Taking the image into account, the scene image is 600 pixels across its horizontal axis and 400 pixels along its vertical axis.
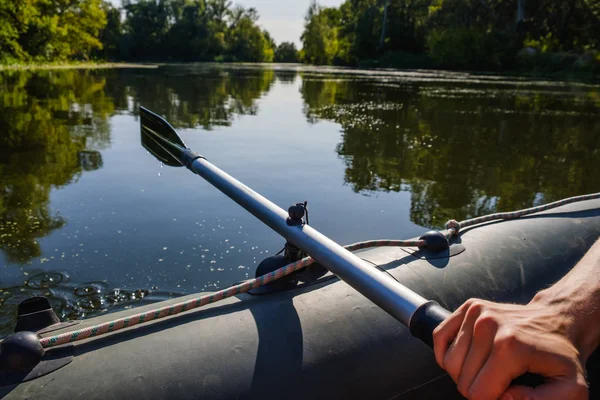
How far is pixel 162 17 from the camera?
5903cm

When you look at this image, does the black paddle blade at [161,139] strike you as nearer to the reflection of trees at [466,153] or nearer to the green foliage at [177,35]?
the reflection of trees at [466,153]

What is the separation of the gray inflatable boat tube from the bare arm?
494 millimetres

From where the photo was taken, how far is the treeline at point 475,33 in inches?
1273

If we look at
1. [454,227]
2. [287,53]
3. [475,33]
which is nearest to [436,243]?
[454,227]

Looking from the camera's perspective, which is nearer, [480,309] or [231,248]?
[480,309]

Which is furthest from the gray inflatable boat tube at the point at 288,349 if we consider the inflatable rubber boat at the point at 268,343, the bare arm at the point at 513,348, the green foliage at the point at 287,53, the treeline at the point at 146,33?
the green foliage at the point at 287,53

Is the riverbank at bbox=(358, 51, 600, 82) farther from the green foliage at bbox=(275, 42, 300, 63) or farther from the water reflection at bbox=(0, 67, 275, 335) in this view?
the green foliage at bbox=(275, 42, 300, 63)

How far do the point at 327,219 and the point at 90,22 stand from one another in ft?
122

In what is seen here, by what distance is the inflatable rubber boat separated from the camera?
41.3 inches

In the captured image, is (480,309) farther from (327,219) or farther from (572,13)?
(572,13)

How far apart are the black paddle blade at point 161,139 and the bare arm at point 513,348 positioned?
6.55 ft

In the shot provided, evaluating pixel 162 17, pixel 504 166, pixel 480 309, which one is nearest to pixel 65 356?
pixel 480 309

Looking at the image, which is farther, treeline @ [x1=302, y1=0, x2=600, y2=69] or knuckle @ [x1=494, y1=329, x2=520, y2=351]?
treeline @ [x1=302, y1=0, x2=600, y2=69]

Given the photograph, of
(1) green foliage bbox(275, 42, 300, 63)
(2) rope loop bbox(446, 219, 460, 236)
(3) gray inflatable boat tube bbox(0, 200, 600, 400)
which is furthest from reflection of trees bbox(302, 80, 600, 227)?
(1) green foliage bbox(275, 42, 300, 63)
